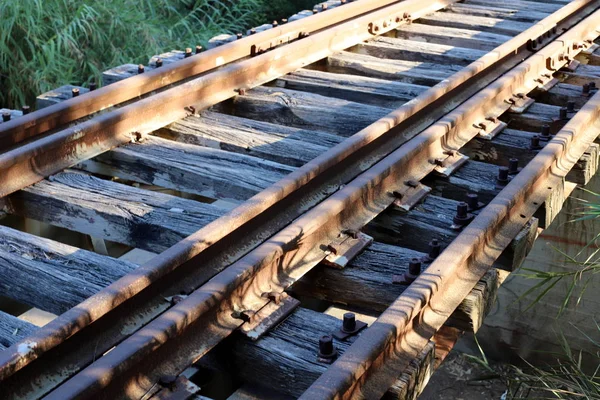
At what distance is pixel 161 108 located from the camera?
14.2ft

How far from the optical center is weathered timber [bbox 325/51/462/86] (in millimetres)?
5520

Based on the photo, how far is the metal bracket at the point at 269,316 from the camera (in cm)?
257

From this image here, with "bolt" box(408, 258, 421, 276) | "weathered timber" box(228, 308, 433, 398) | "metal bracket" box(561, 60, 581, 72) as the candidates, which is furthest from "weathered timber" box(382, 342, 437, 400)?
"metal bracket" box(561, 60, 581, 72)

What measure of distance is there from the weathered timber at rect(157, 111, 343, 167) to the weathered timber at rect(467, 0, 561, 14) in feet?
12.3

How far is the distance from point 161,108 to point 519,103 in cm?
194

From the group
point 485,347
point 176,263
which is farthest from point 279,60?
point 485,347

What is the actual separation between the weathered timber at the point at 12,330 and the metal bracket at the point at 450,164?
6.42ft

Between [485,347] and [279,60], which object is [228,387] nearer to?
[279,60]

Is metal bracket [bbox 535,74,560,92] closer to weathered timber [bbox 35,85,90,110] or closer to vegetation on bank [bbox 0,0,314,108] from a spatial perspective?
weathered timber [bbox 35,85,90,110]

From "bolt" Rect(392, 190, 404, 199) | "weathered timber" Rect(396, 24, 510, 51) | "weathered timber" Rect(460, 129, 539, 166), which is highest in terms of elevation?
"weathered timber" Rect(396, 24, 510, 51)

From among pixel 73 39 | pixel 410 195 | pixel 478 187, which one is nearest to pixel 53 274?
pixel 410 195

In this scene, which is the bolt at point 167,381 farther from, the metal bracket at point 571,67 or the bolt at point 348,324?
the metal bracket at point 571,67

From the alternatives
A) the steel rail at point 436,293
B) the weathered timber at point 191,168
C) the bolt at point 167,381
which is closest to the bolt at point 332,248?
the steel rail at point 436,293

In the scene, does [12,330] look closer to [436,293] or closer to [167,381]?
[167,381]
